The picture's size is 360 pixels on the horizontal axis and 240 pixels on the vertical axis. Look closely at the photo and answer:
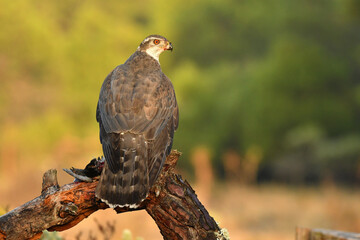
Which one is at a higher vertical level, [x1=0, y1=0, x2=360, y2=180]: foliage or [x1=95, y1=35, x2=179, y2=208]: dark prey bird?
[x1=0, y1=0, x2=360, y2=180]: foliage

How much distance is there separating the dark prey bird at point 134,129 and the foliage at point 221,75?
1312cm

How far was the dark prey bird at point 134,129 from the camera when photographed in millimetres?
3459

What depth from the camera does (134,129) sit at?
3.64 meters

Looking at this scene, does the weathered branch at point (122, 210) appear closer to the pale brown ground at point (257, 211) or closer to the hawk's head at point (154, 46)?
the hawk's head at point (154, 46)

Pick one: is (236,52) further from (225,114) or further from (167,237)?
(167,237)

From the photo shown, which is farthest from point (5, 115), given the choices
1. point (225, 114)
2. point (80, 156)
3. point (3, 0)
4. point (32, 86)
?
point (80, 156)

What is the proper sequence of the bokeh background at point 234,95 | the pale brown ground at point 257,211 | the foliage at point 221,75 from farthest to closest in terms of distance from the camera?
the foliage at point 221,75 < the bokeh background at point 234,95 < the pale brown ground at point 257,211

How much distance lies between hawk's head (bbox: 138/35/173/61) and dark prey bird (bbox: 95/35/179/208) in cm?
34

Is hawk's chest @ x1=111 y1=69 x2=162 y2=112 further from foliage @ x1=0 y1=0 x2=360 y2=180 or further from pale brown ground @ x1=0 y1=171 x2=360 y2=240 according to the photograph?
foliage @ x1=0 y1=0 x2=360 y2=180

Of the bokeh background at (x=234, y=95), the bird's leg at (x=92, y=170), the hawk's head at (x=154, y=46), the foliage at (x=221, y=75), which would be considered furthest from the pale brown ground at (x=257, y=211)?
the bird's leg at (x=92, y=170)

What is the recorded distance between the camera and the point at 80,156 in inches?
572

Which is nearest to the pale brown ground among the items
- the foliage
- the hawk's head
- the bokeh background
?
the bokeh background

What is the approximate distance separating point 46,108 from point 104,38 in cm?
474

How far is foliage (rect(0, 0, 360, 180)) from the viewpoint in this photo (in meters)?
20.4
